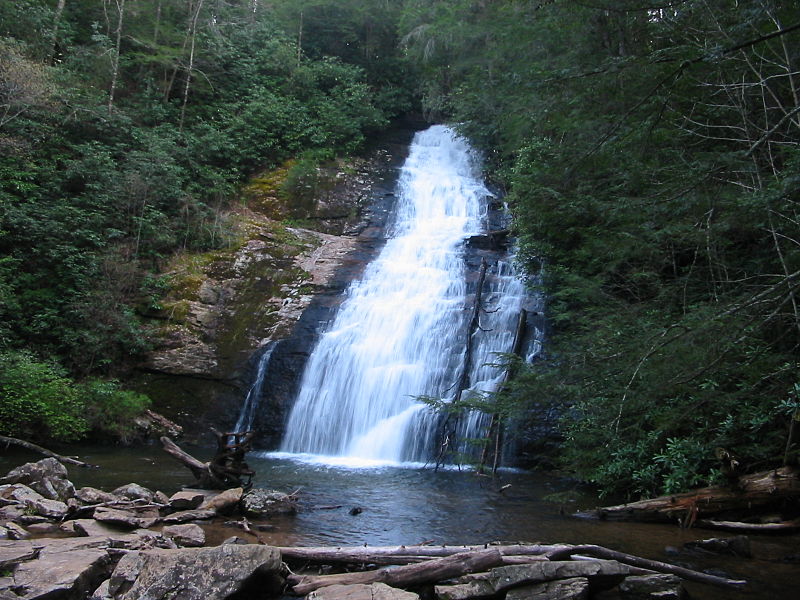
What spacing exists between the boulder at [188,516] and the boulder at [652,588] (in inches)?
172

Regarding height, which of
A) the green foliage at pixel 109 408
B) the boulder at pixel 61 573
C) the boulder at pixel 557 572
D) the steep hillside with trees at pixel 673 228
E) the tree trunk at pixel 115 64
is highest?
the tree trunk at pixel 115 64

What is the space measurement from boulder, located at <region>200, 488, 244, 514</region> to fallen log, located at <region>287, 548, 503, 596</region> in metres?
2.36

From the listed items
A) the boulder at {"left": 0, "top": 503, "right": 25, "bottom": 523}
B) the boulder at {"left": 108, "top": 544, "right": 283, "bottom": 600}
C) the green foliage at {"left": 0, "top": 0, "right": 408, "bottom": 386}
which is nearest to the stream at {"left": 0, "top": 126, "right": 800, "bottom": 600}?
the boulder at {"left": 108, "top": 544, "right": 283, "bottom": 600}

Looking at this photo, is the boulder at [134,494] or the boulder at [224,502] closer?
the boulder at [224,502]

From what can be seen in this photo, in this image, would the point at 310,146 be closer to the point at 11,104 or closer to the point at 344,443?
the point at 11,104

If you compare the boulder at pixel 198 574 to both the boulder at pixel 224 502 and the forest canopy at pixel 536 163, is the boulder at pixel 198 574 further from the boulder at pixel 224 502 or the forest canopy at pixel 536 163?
the forest canopy at pixel 536 163

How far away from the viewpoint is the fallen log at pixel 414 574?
4.37 meters

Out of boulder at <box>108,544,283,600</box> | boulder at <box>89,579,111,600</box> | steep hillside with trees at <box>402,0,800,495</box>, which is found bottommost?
boulder at <box>89,579,111,600</box>

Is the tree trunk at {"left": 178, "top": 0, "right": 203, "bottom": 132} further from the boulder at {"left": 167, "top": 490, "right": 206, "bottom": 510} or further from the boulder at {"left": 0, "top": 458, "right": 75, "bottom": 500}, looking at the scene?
the boulder at {"left": 167, "top": 490, "right": 206, "bottom": 510}

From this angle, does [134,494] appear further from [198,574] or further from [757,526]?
[757,526]

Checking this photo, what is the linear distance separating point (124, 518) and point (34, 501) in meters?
1.21

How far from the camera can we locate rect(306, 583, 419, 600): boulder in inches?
154

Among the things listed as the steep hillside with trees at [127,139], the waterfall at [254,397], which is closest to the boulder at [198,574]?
the steep hillside with trees at [127,139]

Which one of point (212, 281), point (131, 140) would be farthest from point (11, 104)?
point (212, 281)
